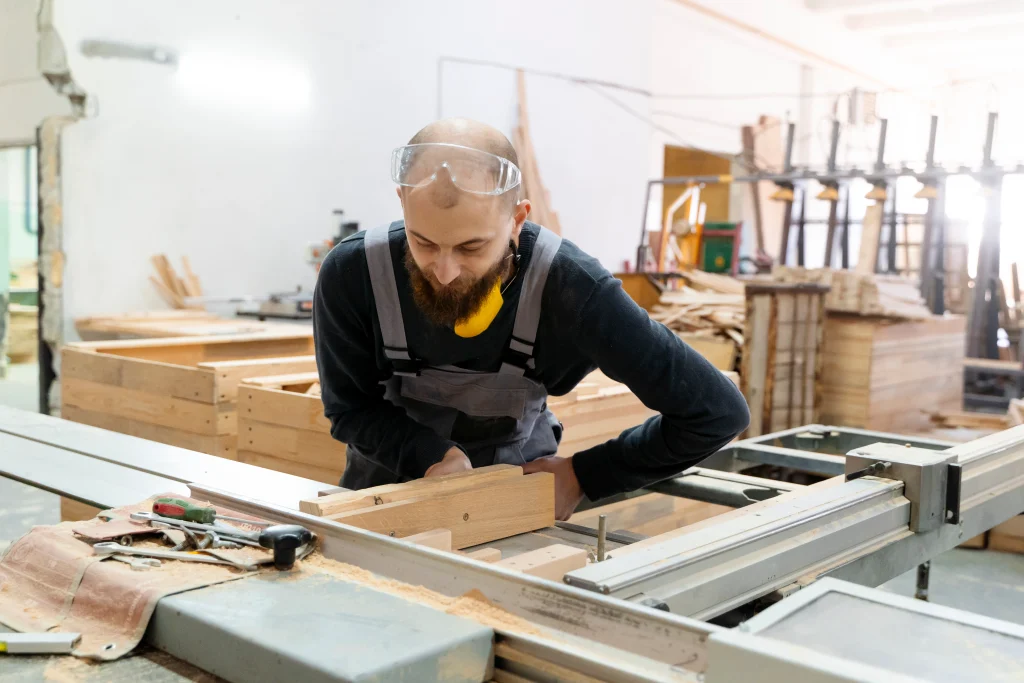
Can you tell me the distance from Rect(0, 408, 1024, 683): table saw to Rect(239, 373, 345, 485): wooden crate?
3.72ft

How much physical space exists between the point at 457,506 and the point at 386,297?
47 cm

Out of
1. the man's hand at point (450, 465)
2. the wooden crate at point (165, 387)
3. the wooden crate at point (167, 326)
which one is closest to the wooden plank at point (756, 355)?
the wooden crate at point (167, 326)

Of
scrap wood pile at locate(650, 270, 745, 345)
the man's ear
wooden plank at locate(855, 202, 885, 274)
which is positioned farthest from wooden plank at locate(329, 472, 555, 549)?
wooden plank at locate(855, 202, 885, 274)

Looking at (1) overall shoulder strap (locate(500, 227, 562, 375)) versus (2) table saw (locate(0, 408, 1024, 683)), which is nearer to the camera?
(2) table saw (locate(0, 408, 1024, 683))

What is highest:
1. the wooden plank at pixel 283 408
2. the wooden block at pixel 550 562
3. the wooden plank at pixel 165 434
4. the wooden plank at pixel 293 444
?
the wooden block at pixel 550 562

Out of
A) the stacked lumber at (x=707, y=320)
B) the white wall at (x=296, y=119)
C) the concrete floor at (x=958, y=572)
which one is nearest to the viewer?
the concrete floor at (x=958, y=572)

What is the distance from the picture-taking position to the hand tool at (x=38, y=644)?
994 mm

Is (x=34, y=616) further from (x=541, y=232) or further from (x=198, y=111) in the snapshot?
(x=198, y=111)

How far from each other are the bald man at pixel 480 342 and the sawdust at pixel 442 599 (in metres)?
0.46

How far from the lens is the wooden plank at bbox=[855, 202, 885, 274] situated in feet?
25.4

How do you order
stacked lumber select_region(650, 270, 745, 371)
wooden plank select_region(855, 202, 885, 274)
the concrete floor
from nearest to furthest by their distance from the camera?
the concrete floor < stacked lumber select_region(650, 270, 745, 371) < wooden plank select_region(855, 202, 885, 274)

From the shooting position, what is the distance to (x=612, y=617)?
3.09ft

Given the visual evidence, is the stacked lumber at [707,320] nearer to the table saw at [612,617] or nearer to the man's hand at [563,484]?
the man's hand at [563,484]

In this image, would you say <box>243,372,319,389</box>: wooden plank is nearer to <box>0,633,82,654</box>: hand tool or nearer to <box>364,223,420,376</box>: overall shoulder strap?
<box>364,223,420,376</box>: overall shoulder strap
